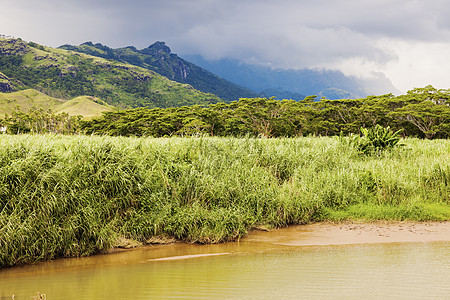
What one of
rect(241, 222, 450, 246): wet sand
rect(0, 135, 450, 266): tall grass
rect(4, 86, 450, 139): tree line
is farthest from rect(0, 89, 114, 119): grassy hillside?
rect(241, 222, 450, 246): wet sand

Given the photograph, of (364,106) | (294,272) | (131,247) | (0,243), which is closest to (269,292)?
(294,272)

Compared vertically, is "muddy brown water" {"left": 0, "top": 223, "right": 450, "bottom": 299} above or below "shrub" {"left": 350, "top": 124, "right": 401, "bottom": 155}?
below

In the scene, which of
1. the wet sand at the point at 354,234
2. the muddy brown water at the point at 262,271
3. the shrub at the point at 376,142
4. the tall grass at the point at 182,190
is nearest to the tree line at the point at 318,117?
the shrub at the point at 376,142

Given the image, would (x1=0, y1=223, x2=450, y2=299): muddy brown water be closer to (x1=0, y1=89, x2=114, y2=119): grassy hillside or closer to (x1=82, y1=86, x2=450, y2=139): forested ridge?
(x1=82, y1=86, x2=450, y2=139): forested ridge

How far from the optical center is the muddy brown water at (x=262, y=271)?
566 centimetres

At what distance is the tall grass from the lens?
297 inches

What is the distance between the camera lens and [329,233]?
9.30 m

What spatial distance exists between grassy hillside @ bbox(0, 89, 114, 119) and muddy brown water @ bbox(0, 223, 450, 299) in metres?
151

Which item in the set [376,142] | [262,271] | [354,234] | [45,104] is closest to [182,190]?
[262,271]

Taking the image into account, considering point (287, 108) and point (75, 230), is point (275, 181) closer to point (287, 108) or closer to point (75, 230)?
point (75, 230)

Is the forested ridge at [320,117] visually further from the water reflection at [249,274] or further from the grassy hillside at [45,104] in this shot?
the grassy hillside at [45,104]

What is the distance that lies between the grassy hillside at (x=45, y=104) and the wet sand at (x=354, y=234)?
150 metres

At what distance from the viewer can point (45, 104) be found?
559 feet

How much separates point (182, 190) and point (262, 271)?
3.65m
